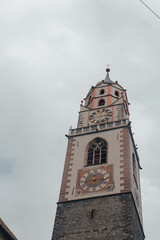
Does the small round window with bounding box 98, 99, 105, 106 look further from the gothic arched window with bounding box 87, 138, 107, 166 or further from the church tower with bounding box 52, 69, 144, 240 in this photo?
the gothic arched window with bounding box 87, 138, 107, 166

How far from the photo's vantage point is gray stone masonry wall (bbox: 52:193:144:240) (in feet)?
70.1

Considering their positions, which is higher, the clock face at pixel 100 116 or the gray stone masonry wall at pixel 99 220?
the clock face at pixel 100 116

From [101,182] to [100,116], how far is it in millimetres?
8644

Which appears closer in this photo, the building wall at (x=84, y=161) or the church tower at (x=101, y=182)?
the church tower at (x=101, y=182)

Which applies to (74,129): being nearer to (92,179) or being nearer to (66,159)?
(66,159)

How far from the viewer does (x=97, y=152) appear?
90.3 feet

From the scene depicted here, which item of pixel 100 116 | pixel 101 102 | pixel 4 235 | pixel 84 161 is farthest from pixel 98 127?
pixel 4 235

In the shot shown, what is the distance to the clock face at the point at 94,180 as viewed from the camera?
2463 cm

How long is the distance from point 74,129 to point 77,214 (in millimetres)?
8918

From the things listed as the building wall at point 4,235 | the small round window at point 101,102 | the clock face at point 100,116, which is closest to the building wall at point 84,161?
the clock face at point 100,116

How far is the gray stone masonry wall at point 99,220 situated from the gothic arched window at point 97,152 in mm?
3661

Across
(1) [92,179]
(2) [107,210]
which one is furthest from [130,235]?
(1) [92,179]

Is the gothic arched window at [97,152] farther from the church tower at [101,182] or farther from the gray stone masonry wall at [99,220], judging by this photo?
the gray stone masonry wall at [99,220]

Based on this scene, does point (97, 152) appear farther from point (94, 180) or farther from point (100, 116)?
point (100, 116)
